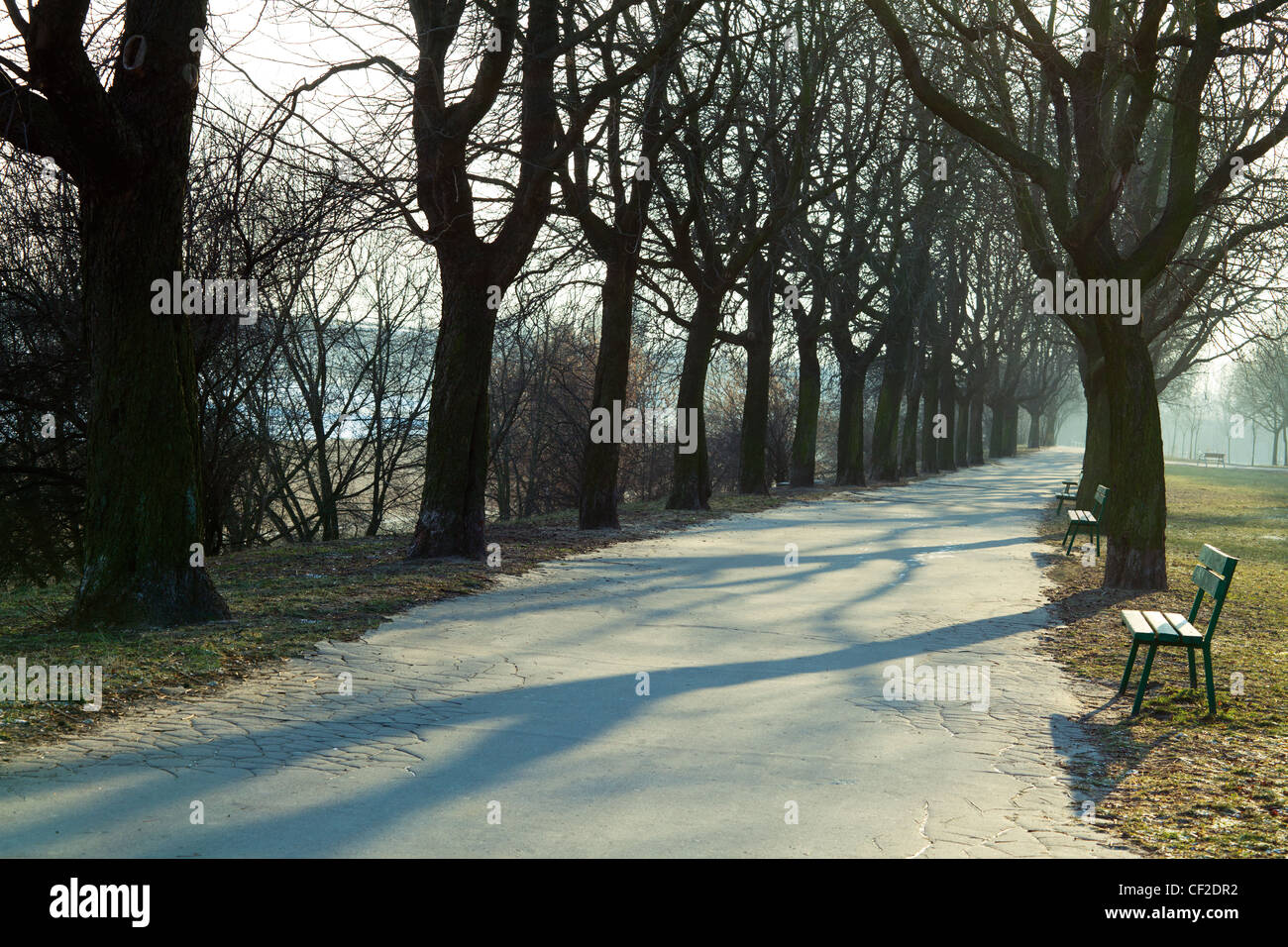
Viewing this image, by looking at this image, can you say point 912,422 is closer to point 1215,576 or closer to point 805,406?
point 805,406

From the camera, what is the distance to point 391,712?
6.71 metres

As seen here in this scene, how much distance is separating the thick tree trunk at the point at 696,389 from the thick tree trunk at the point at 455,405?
883 centimetres

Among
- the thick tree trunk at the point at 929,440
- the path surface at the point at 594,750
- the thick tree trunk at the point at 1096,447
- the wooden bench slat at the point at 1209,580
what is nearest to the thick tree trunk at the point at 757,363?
the thick tree trunk at the point at 1096,447

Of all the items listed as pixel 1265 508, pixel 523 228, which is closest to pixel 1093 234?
pixel 523 228

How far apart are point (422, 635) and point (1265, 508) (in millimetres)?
30992

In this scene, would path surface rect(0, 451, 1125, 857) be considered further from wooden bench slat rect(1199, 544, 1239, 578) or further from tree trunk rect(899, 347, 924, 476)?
tree trunk rect(899, 347, 924, 476)

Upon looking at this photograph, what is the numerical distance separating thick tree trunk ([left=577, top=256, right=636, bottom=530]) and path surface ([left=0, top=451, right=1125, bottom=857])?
685 centimetres

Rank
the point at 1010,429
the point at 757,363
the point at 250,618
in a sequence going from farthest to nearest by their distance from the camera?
the point at 1010,429, the point at 757,363, the point at 250,618

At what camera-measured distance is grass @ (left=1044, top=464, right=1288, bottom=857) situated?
5250 mm

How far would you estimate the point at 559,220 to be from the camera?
20109mm

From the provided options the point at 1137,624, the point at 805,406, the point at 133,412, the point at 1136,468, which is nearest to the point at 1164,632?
the point at 1137,624

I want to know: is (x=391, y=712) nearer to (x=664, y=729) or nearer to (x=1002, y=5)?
(x=664, y=729)

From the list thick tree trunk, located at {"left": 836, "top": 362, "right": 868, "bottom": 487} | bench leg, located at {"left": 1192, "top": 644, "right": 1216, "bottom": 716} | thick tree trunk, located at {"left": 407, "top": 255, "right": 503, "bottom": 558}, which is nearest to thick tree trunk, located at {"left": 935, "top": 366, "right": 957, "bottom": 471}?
thick tree trunk, located at {"left": 836, "top": 362, "right": 868, "bottom": 487}

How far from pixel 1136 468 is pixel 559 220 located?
450 inches
